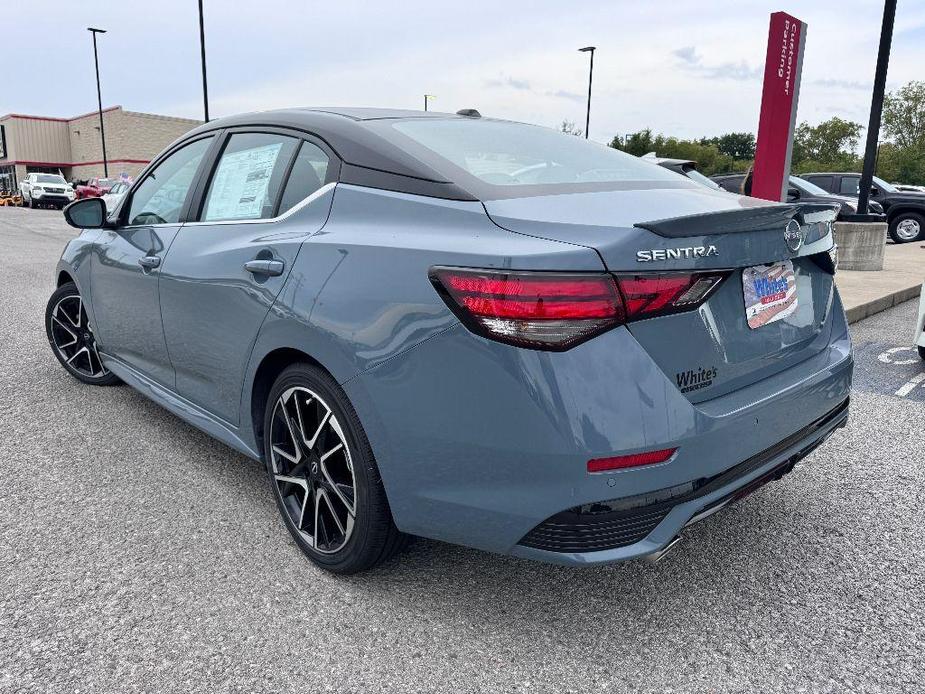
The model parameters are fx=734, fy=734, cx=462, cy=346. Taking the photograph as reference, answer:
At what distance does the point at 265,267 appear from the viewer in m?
2.53

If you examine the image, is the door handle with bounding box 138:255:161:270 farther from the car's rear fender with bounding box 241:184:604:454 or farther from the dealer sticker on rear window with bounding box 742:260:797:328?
the dealer sticker on rear window with bounding box 742:260:797:328

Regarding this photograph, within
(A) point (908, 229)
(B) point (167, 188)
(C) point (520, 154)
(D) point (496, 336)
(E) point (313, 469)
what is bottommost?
(A) point (908, 229)

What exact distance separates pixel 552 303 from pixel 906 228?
19.1 meters

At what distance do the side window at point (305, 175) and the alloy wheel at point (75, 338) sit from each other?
7.64 ft

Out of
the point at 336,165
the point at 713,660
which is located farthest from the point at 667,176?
the point at 713,660

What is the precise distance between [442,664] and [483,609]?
29cm

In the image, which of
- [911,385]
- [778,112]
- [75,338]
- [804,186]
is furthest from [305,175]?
[804,186]

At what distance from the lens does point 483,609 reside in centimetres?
232

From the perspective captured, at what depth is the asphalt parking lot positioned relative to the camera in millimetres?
2018

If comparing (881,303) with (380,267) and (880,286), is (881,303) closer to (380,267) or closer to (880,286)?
(880,286)

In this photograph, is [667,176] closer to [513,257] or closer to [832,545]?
[513,257]

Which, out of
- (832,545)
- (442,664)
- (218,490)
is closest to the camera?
(442,664)

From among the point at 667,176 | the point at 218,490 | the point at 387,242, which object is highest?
the point at 667,176

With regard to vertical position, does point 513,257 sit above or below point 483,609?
above
